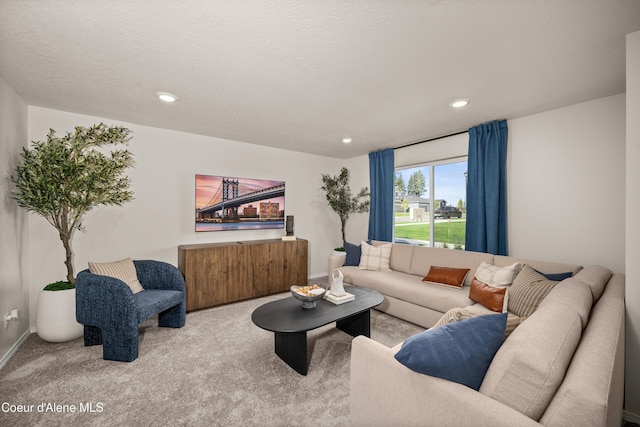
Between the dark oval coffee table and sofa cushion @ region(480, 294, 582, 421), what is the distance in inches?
50.7

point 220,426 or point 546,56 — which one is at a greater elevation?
point 546,56

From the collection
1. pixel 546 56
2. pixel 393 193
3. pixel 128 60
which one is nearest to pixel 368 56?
pixel 546 56

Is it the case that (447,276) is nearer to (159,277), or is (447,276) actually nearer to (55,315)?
(159,277)

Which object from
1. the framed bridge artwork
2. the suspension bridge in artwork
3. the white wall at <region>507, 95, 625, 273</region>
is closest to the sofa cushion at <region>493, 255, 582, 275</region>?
the white wall at <region>507, 95, 625, 273</region>

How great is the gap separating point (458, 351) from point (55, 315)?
3.38 metres

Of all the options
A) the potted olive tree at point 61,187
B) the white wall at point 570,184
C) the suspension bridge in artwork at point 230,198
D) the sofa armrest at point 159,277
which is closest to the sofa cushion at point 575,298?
the white wall at point 570,184

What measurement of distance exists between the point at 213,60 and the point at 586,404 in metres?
2.51

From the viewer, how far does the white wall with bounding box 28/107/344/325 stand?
2906mm

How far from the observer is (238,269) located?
372 cm

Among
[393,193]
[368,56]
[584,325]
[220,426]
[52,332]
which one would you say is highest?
[368,56]

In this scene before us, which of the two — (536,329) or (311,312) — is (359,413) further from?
(311,312)

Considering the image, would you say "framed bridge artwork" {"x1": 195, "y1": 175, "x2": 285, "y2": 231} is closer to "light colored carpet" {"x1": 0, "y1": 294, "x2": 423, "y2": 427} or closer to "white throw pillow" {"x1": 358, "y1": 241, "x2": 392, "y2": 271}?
"white throw pillow" {"x1": 358, "y1": 241, "x2": 392, "y2": 271}

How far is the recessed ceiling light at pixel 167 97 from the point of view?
7.98 ft

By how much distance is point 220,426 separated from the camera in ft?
5.19
